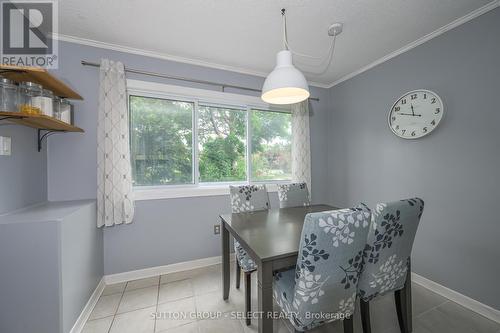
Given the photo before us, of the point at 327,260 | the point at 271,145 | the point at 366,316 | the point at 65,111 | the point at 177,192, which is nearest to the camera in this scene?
the point at 327,260

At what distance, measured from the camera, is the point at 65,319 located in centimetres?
128

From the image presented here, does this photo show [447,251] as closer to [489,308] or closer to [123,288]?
[489,308]

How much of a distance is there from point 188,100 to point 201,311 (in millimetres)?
2238

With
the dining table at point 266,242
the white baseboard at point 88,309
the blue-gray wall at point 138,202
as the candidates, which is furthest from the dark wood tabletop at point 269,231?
the white baseboard at point 88,309

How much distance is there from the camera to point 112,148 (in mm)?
1972

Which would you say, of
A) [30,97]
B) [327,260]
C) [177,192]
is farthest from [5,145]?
[327,260]

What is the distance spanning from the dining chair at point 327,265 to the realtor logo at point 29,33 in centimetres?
240

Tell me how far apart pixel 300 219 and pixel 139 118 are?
2093 millimetres

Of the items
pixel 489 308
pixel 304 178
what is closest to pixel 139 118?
pixel 304 178

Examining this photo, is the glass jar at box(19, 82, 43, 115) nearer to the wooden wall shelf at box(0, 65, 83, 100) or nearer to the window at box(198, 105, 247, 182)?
the wooden wall shelf at box(0, 65, 83, 100)

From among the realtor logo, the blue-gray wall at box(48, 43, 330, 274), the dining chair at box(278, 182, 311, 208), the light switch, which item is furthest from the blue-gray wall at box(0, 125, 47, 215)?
the dining chair at box(278, 182, 311, 208)

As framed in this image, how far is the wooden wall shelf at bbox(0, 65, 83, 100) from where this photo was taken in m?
1.16

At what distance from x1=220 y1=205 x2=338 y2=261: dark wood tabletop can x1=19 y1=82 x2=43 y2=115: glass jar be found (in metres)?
1.53

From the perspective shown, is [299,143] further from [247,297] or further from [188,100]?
[247,297]
